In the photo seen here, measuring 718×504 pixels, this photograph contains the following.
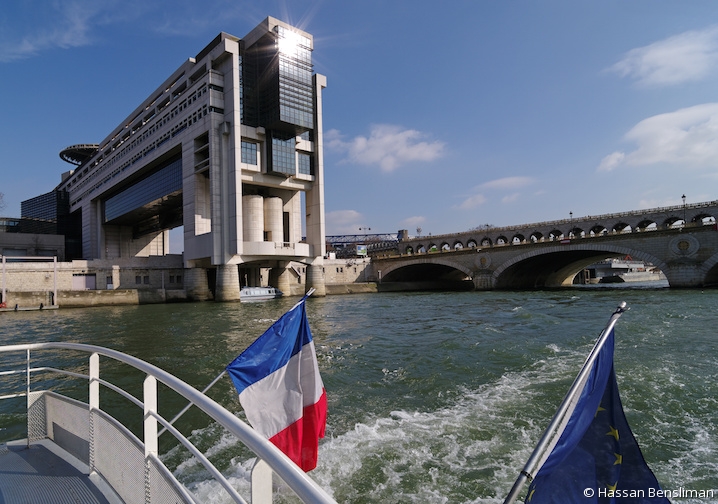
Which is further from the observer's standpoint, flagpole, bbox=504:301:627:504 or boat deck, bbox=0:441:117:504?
boat deck, bbox=0:441:117:504

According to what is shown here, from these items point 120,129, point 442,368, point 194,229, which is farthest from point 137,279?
point 442,368

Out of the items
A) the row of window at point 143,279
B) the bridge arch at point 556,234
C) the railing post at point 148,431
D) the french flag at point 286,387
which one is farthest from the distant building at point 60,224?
the railing post at point 148,431

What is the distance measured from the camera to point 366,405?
9.10m

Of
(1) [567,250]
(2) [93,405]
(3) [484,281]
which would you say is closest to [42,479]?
(2) [93,405]

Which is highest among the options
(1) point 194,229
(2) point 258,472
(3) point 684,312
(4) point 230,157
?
(4) point 230,157

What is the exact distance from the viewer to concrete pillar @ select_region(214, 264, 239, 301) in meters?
47.8

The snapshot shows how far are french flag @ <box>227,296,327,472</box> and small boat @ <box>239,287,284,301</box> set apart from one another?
1790 inches

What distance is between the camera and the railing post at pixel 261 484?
5.38 feet

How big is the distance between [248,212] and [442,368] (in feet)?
141

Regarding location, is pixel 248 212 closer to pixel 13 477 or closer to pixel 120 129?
pixel 120 129

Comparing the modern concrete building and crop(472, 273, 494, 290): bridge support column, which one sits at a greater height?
the modern concrete building

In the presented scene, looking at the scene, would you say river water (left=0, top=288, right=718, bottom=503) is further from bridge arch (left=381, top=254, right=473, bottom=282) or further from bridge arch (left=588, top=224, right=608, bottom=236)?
bridge arch (left=381, top=254, right=473, bottom=282)

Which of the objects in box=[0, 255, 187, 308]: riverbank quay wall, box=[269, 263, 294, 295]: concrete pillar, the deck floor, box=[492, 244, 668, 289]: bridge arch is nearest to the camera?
the deck floor

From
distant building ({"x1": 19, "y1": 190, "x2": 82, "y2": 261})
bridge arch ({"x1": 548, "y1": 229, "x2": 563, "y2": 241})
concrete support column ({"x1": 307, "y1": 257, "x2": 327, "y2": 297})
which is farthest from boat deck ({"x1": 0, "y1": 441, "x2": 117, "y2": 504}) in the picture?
distant building ({"x1": 19, "y1": 190, "x2": 82, "y2": 261})
